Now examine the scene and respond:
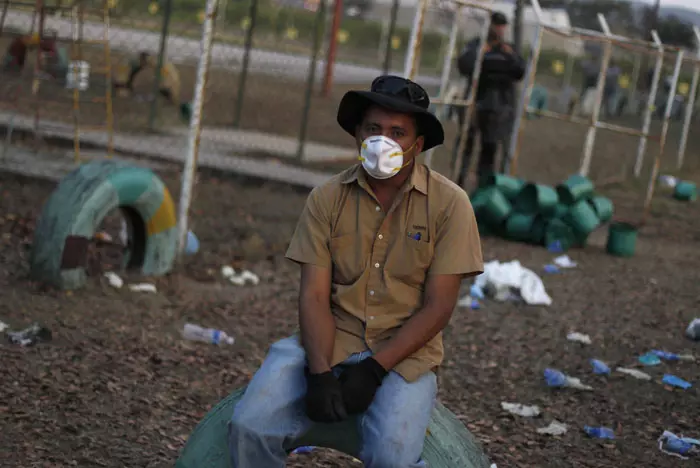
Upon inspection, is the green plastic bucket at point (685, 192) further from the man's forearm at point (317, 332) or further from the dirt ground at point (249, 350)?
the man's forearm at point (317, 332)

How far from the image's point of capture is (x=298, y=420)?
3.38 meters

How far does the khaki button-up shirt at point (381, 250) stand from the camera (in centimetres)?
356

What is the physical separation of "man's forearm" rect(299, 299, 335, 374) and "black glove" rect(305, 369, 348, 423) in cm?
8

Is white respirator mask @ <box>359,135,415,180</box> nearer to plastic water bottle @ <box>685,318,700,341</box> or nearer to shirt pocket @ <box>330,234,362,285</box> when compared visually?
shirt pocket @ <box>330,234,362,285</box>

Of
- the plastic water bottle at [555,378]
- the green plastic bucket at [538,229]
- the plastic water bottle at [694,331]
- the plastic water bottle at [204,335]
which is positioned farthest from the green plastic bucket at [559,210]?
the plastic water bottle at [204,335]

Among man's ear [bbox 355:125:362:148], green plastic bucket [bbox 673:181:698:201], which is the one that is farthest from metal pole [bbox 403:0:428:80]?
green plastic bucket [bbox 673:181:698:201]

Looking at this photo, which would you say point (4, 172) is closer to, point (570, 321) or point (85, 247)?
point (85, 247)

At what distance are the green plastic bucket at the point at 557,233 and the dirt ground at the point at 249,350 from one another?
170mm

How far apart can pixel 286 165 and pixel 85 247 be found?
634cm

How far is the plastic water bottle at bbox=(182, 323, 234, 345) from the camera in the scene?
6164 millimetres

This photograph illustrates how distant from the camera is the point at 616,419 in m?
5.55

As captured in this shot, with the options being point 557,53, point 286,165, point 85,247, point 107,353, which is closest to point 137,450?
point 107,353

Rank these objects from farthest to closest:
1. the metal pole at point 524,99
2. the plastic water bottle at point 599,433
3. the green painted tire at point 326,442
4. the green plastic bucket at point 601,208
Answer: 1. the metal pole at point 524,99
2. the green plastic bucket at point 601,208
3. the plastic water bottle at point 599,433
4. the green painted tire at point 326,442

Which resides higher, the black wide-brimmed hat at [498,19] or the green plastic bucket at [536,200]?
the black wide-brimmed hat at [498,19]
